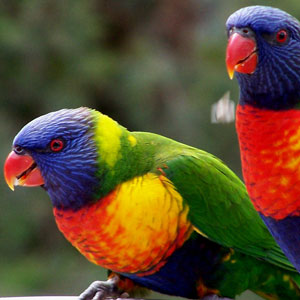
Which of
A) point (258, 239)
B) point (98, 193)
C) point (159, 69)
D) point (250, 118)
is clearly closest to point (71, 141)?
point (98, 193)

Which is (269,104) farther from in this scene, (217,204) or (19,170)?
(19,170)

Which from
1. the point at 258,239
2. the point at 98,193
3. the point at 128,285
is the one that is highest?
the point at 98,193

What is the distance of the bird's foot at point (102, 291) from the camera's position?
177 centimetres

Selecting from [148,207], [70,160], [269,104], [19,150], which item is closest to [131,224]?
[148,207]

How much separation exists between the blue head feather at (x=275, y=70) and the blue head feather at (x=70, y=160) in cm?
40

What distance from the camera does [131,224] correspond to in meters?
1.59

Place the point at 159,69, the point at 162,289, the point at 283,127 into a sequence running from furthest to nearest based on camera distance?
the point at 159,69, the point at 162,289, the point at 283,127

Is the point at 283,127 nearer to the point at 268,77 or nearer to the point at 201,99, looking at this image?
the point at 268,77

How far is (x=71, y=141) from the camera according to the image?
1.59 meters

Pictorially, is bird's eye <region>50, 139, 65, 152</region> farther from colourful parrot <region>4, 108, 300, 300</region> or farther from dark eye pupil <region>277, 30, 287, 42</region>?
dark eye pupil <region>277, 30, 287, 42</region>

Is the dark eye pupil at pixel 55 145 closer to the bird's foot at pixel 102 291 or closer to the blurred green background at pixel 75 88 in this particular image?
the bird's foot at pixel 102 291

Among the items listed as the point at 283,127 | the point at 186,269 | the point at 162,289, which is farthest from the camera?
the point at 162,289

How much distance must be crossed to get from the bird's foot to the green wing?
0.33 m

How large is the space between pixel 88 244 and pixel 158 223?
0.58 feet
